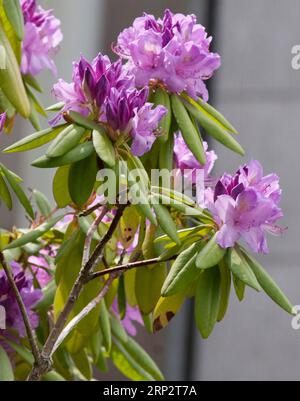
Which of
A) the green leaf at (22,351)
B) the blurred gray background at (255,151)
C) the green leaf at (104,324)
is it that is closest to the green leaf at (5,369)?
the green leaf at (22,351)

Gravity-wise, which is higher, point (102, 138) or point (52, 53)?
point (52, 53)

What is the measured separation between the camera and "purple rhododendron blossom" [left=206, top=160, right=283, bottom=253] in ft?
2.83

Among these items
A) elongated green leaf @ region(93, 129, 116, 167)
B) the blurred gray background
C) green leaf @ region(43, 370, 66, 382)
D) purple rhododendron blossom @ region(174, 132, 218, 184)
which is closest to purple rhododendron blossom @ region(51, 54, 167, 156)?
elongated green leaf @ region(93, 129, 116, 167)

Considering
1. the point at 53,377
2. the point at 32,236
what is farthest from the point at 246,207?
the point at 53,377

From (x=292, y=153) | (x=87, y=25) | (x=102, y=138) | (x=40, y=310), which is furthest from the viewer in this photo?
(x=87, y=25)

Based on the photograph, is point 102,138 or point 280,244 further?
point 280,244

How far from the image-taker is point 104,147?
0.82 metres

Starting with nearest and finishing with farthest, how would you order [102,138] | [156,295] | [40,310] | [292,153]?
[102,138] → [156,295] → [40,310] → [292,153]

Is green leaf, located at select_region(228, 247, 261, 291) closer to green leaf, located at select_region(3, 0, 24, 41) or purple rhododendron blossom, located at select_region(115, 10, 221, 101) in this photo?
purple rhododendron blossom, located at select_region(115, 10, 221, 101)

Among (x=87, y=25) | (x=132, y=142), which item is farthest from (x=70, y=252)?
(x=87, y=25)

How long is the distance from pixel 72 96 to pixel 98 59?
5 centimetres

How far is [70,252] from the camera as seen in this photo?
1023 millimetres

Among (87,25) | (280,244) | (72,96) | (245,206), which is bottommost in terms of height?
(280,244)

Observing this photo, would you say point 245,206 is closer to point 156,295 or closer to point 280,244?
point 156,295
